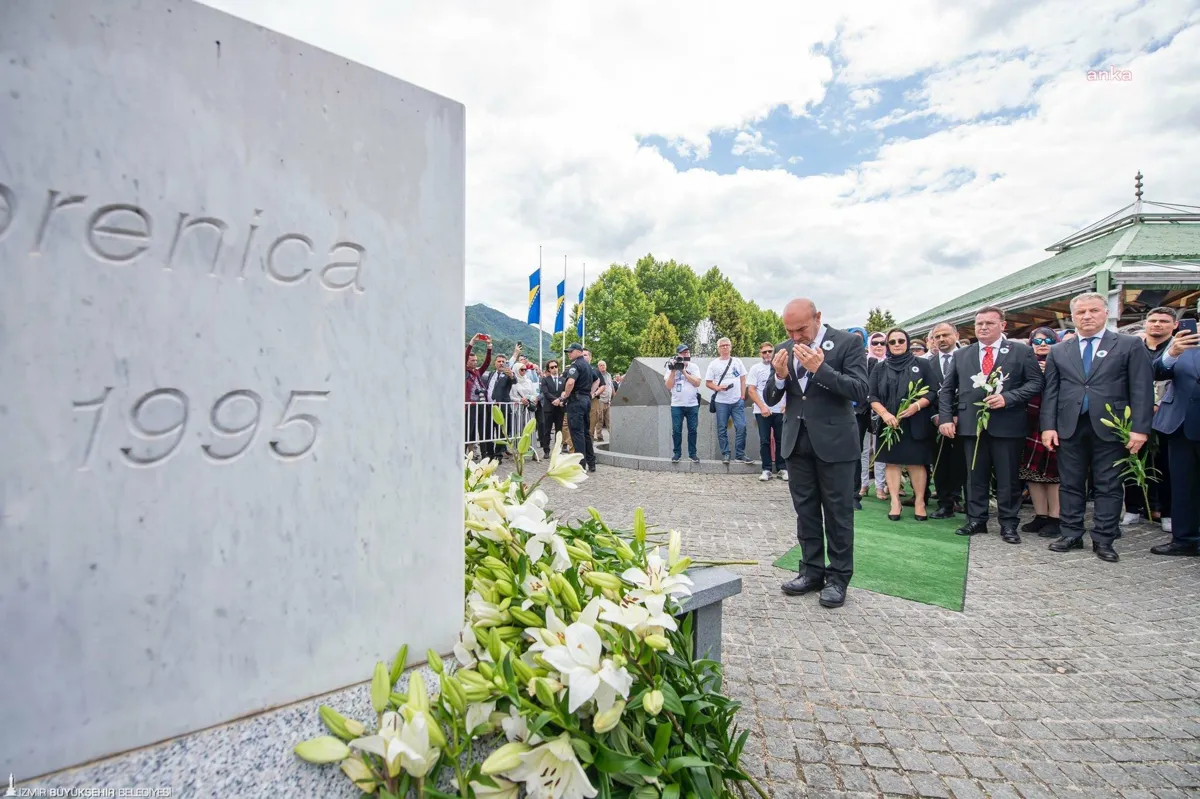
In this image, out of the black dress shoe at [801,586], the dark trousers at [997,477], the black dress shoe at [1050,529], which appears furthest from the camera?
the black dress shoe at [1050,529]

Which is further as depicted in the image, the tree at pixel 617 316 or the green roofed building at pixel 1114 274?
the tree at pixel 617 316

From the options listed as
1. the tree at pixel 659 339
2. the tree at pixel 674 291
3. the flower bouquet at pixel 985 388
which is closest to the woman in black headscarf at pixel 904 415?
the flower bouquet at pixel 985 388

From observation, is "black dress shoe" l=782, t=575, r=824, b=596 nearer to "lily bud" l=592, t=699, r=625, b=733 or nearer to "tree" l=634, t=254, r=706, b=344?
"lily bud" l=592, t=699, r=625, b=733

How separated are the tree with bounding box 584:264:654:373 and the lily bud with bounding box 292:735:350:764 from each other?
43298mm

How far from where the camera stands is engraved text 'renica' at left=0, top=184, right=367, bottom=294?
100cm

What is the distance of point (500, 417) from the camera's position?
186 centimetres

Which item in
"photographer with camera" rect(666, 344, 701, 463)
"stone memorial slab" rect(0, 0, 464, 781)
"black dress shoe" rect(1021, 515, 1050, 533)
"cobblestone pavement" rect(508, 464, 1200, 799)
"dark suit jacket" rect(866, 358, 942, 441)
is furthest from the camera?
"photographer with camera" rect(666, 344, 701, 463)

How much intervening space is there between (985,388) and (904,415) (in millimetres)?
857

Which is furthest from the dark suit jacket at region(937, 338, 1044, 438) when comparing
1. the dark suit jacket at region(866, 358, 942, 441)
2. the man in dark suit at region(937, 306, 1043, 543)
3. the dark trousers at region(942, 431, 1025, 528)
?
the dark suit jacket at region(866, 358, 942, 441)

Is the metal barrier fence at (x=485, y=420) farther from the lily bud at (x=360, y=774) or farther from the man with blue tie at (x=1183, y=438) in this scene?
the lily bud at (x=360, y=774)

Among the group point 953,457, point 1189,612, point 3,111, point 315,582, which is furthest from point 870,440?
point 3,111

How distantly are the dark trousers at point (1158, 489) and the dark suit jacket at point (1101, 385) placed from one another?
1371 mm

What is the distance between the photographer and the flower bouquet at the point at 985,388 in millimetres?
5645

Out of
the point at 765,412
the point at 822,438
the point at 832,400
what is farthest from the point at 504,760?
the point at 765,412
